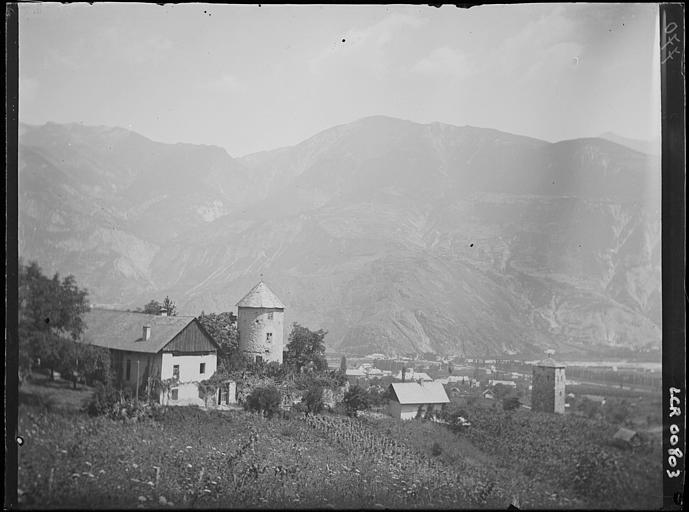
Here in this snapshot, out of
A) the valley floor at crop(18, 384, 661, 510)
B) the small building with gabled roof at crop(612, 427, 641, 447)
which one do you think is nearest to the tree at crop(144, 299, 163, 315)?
the valley floor at crop(18, 384, 661, 510)

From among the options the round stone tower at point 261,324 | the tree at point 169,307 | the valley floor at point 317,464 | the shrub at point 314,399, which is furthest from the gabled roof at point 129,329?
the shrub at point 314,399

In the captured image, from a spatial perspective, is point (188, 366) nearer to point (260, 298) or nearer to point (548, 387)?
point (260, 298)

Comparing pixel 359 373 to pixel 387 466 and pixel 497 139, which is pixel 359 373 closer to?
pixel 387 466

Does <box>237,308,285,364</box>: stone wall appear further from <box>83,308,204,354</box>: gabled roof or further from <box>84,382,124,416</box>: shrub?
<box>84,382,124,416</box>: shrub

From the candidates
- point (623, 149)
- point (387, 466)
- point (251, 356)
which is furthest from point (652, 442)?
point (251, 356)

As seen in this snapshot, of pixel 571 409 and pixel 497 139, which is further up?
pixel 497 139

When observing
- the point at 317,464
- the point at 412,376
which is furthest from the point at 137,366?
the point at 412,376

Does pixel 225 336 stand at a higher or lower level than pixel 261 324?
lower
